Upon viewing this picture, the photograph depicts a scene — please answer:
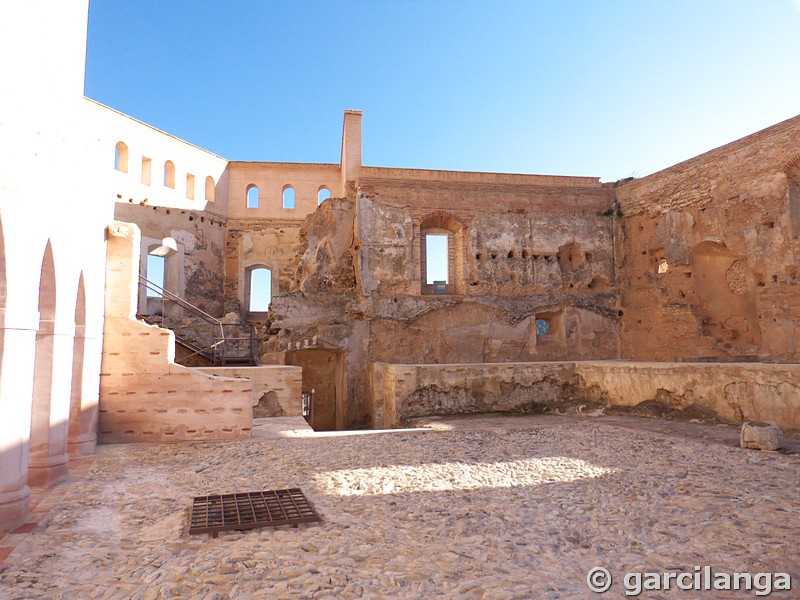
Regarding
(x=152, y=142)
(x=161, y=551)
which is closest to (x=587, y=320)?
(x=161, y=551)

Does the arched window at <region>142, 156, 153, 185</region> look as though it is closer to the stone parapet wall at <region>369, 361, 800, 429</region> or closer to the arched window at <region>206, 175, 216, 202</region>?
the arched window at <region>206, 175, 216, 202</region>

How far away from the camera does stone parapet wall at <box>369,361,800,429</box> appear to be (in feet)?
28.7

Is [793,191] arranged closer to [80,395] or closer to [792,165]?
[792,165]

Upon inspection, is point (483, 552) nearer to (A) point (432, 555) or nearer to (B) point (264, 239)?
(A) point (432, 555)

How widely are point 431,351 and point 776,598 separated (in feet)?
38.1

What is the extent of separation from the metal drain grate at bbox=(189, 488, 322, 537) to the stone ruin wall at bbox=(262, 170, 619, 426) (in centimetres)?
890

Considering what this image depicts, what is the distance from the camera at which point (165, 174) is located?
64.4ft

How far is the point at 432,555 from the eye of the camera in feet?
11.4

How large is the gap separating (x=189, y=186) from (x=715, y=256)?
18388 mm

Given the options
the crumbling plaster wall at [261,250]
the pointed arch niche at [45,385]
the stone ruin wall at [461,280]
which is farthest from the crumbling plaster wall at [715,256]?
the crumbling plaster wall at [261,250]

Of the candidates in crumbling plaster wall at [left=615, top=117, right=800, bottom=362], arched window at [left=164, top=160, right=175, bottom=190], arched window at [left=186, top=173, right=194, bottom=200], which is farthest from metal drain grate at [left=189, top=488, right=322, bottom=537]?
arched window at [left=186, top=173, right=194, bottom=200]

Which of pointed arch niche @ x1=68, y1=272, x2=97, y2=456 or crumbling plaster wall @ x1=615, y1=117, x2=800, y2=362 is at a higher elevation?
crumbling plaster wall @ x1=615, y1=117, x2=800, y2=362

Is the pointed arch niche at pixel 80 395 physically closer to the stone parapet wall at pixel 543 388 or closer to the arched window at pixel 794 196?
the stone parapet wall at pixel 543 388

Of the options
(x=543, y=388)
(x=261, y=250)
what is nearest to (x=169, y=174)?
(x=261, y=250)
